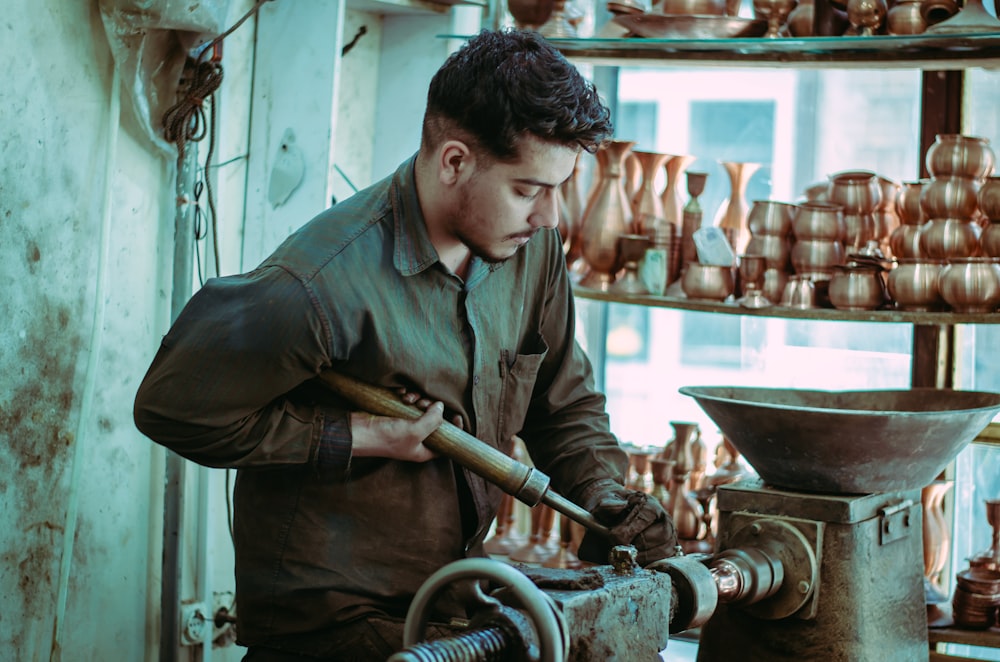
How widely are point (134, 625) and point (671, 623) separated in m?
1.48

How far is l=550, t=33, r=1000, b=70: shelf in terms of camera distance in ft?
8.73

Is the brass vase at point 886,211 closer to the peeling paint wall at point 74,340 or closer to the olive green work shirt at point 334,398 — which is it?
the olive green work shirt at point 334,398

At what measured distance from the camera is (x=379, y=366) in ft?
6.02

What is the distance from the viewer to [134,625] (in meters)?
2.73

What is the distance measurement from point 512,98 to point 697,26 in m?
1.28

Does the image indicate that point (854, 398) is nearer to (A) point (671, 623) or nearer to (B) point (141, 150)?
(A) point (671, 623)

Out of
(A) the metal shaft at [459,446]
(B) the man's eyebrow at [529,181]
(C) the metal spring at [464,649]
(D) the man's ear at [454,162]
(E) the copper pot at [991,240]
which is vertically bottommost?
→ (C) the metal spring at [464,649]

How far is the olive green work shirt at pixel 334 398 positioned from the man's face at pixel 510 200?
87 millimetres

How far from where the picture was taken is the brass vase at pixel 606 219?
3.14 metres

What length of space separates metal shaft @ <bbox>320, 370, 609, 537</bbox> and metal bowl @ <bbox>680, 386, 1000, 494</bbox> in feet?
1.57

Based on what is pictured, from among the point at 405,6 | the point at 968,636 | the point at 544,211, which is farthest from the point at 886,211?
the point at 544,211

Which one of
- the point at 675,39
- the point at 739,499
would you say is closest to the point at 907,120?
the point at 675,39

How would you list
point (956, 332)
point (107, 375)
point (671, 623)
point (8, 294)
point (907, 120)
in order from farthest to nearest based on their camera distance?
point (907, 120), point (956, 332), point (107, 375), point (8, 294), point (671, 623)

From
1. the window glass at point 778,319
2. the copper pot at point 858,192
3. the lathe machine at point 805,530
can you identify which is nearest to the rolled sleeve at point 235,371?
the lathe machine at point 805,530
